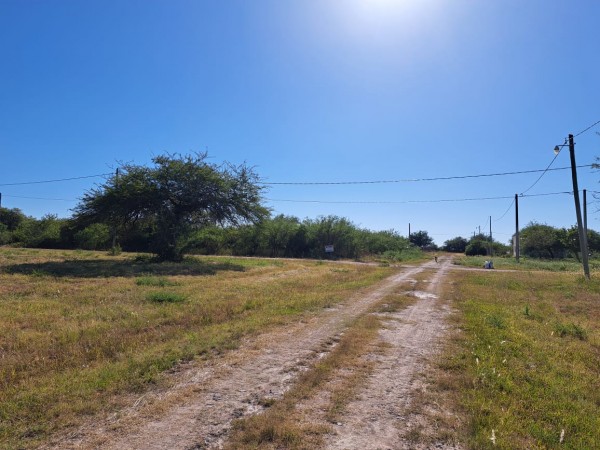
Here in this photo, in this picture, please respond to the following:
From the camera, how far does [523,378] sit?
16.7 feet

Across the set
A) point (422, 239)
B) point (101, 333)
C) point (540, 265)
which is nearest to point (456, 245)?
point (422, 239)

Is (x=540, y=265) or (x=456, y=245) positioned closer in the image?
(x=540, y=265)

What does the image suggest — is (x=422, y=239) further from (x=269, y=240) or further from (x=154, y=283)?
(x=154, y=283)

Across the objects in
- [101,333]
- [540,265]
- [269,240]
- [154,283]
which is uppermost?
[269,240]

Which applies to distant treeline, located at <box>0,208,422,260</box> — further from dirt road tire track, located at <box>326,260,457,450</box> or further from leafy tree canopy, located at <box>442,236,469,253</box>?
leafy tree canopy, located at <box>442,236,469,253</box>

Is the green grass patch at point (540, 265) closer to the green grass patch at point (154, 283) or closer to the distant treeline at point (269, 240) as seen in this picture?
the distant treeline at point (269, 240)

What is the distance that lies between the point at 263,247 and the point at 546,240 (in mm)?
55156

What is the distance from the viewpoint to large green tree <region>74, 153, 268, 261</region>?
2327 cm

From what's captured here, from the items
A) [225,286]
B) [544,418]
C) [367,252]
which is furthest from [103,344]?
[367,252]

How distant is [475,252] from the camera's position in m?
92.4

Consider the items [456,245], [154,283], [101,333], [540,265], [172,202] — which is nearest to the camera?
[101,333]

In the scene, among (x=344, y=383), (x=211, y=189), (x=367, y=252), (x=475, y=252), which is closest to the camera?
(x=344, y=383)

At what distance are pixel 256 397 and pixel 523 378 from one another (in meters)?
3.73

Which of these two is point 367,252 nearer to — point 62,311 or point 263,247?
point 263,247
